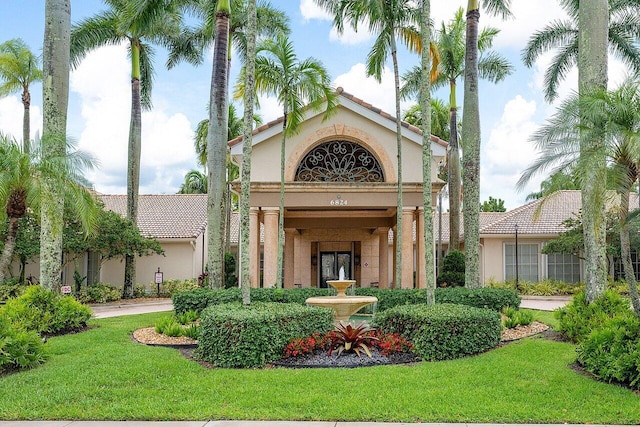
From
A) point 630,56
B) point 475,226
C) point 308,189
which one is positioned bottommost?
point 475,226

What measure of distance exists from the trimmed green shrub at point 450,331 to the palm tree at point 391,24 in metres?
6.01

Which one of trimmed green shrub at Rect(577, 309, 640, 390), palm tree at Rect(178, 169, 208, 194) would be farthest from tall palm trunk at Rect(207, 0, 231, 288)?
palm tree at Rect(178, 169, 208, 194)

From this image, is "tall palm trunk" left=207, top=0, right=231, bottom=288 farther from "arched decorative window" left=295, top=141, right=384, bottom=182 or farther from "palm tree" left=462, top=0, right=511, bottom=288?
"palm tree" left=462, top=0, right=511, bottom=288

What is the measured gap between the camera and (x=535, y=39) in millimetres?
23375

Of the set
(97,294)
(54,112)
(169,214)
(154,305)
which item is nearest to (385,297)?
(54,112)

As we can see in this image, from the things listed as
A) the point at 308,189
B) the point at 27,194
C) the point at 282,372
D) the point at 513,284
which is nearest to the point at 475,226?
the point at 308,189

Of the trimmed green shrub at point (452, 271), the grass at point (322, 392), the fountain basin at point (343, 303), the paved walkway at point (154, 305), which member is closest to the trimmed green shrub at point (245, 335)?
the grass at point (322, 392)

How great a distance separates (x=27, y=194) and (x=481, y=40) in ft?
67.1

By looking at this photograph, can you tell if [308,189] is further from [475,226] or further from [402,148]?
[475,226]

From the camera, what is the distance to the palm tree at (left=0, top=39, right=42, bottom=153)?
27.8m

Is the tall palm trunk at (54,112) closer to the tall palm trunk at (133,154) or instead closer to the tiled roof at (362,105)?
the tiled roof at (362,105)

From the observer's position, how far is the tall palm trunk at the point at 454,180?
22875mm

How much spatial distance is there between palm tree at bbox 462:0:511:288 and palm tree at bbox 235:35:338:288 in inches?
165

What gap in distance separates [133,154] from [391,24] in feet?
46.2
